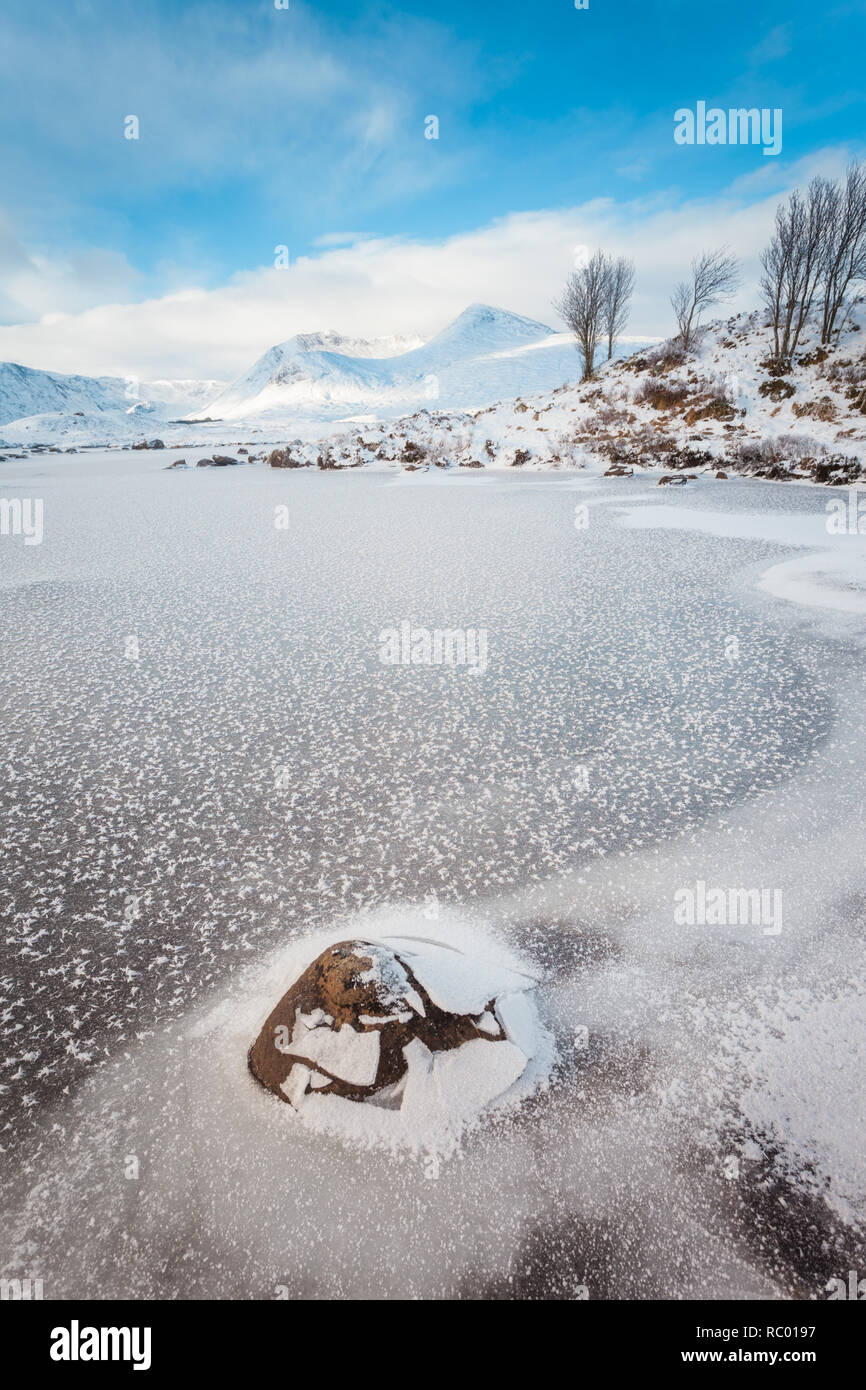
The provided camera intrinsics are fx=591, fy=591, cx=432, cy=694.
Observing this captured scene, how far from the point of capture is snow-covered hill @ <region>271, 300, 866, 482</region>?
1947 centimetres

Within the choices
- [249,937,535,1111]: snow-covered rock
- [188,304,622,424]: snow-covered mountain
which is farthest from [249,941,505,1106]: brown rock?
[188,304,622,424]: snow-covered mountain

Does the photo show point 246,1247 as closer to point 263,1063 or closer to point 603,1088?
point 263,1063

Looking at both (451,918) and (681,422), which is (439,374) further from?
(451,918)

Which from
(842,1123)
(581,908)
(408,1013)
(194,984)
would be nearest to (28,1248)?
(194,984)

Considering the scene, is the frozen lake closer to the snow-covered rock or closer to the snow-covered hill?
the snow-covered rock

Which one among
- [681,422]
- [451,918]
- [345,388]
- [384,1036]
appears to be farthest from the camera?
[345,388]

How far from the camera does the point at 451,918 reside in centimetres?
224

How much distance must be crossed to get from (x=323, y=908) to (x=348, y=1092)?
2.54 feet

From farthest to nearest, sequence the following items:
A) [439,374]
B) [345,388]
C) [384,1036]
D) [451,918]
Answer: [345,388], [439,374], [451,918], [384,1036]

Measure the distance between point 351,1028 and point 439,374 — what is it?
86475 millimetres

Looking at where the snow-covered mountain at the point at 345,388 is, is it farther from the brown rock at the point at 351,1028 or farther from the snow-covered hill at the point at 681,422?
the brown rock at the point at 351,1028

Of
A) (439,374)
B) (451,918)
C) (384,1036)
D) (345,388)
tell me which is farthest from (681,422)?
(345,388)

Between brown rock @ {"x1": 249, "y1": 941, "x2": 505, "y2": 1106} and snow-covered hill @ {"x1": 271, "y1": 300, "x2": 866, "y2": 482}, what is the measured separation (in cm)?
1913

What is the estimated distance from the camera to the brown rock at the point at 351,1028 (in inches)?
62.2
